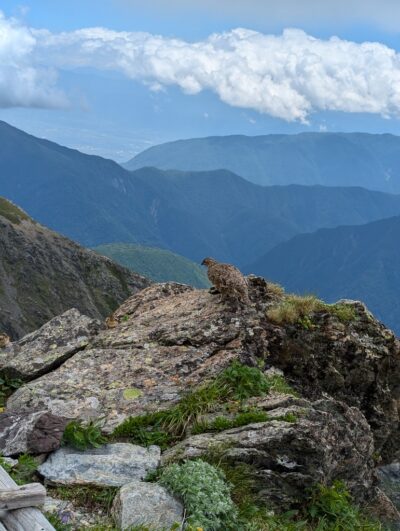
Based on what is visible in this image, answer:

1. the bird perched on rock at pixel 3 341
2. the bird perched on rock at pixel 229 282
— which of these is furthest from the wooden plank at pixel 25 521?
the bird perched on rock at pixel 3 341

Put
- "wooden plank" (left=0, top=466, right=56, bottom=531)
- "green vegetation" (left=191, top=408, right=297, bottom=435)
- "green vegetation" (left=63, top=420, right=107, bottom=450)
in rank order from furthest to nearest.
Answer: "green vegetation" (left=191, top=408, right=297, bottom=435) → "green vegetation" (left=63, top=420, right=107, bottom=450) → "wooden plank" (left=0, top=466, right=56, bottom=531)

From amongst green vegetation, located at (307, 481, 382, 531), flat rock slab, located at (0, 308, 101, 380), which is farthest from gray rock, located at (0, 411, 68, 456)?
green vegetation, located at (307, 481, 382, 531)

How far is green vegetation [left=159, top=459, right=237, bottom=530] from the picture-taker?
8109 mm

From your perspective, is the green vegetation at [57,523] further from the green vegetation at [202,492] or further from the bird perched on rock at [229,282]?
the bird perched on rock at [229,282]

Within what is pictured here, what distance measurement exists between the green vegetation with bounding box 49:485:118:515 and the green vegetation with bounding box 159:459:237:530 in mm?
827

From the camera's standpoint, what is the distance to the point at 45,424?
32.3 ft

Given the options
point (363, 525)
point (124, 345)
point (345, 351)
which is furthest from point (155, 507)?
point (345, 351)

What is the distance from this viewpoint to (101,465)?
372 inches

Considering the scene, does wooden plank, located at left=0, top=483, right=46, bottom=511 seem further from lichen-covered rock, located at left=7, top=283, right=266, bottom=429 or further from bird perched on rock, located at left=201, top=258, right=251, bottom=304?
bird perched on rock, located at left=201, top=258, right=251, bottom=304

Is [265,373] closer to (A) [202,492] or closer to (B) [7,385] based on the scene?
(A) [202,492]

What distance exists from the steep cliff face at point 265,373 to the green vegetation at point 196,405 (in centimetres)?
15

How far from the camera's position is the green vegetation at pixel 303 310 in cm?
1538

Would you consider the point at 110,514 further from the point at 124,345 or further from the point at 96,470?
the point at 124,345

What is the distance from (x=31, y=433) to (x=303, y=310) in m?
8.45
